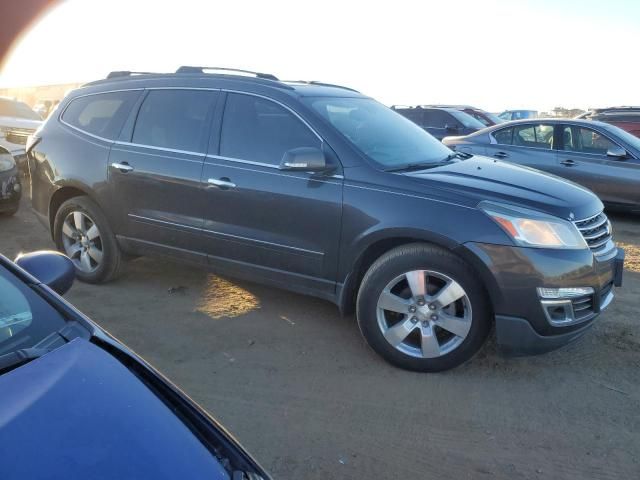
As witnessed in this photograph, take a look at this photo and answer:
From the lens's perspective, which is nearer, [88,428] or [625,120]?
[88,428]

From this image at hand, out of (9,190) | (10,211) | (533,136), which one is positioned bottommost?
(10,211)

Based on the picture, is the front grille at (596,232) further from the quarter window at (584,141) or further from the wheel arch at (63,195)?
the quarter window at (584,141)

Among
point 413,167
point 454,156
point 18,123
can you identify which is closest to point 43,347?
point 413,167

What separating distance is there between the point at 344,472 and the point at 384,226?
1526mm

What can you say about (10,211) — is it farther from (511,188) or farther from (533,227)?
(533,227)

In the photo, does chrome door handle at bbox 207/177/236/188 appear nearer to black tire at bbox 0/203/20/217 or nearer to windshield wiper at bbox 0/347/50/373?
windshield wiper at bbox 0/347/50/373

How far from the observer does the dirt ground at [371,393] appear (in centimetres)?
291

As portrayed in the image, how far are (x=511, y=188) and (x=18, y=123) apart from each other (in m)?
10.6

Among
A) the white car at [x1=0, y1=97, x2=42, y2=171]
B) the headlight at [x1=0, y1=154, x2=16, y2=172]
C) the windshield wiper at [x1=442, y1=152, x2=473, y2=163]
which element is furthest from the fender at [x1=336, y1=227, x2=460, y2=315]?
the white car at [x1=0, y1=97, x2=42, y2=171]

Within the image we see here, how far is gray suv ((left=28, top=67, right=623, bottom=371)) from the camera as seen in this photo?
3467 mm

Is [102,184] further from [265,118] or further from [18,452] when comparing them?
[18,452]

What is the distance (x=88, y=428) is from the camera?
1.62m

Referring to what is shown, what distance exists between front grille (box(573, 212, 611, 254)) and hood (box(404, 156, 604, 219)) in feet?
0.16

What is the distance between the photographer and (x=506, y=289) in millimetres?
3410
